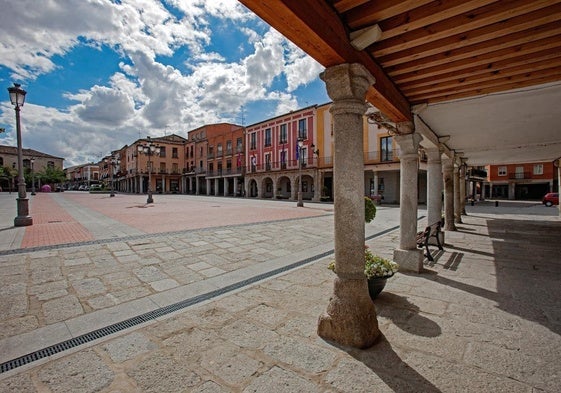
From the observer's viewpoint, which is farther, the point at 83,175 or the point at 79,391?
the point at 83,175

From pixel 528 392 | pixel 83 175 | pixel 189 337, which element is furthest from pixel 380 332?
pixel 83 175

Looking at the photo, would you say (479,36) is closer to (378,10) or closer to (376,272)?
(378,10)

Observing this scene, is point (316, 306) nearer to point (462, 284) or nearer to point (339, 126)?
point (339, 126)

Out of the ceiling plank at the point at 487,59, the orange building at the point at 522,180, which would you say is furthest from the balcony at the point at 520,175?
the ceiling plank at the point at 487,59

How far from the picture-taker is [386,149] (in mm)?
21344

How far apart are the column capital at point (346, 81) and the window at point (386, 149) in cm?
2015

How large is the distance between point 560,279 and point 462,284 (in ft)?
5.09

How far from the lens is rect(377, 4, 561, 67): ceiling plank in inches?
87.6

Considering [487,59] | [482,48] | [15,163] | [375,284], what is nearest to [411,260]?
[375,284]

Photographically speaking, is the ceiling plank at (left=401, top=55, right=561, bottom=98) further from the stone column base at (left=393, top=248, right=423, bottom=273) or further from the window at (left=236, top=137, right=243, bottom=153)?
the window at (left=236, top=137, right=243, bottom=153)

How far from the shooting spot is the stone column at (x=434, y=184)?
22.3 ft

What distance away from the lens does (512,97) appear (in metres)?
4.05

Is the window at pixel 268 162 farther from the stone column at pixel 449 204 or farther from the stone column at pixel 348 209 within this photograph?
the stone column at pixel 348 209

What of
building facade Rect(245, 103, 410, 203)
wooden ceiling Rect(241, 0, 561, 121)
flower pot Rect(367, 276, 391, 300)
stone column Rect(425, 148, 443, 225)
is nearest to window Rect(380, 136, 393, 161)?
building facade Rect(245, 103, 410, 203)
